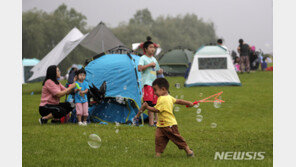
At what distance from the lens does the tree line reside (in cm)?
2525

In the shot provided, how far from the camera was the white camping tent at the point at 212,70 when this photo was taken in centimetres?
1716

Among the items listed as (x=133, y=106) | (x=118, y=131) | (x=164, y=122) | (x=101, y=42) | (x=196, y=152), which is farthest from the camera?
(x=101, y=42)

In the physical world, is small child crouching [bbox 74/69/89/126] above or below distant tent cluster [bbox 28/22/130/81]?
below

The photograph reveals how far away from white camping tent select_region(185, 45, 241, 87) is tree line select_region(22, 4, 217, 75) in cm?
614

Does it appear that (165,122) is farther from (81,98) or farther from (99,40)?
(99,40)

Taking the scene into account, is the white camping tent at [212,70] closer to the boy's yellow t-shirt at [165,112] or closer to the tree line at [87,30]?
the tree line at [87,30]

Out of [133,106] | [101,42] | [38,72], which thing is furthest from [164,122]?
[38,72]

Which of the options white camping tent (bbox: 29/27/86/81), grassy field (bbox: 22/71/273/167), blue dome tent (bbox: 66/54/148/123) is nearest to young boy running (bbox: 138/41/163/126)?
grassy field (bbox: 22/71/273/167)

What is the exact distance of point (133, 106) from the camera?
9867 millimetres

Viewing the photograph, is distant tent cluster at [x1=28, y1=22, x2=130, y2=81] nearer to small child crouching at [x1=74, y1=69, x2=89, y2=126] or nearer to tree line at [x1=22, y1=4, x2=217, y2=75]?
tree line at [x1=22, y1=4, x2=217, y2=75]

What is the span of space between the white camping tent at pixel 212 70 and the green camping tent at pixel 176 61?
18.9 feet

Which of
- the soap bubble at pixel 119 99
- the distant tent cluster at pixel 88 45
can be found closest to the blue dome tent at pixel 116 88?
the soap bubble at pixel 119 99

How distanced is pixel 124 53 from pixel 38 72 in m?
7.53
